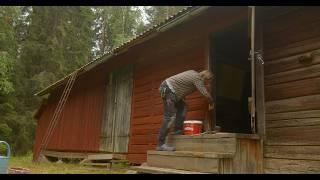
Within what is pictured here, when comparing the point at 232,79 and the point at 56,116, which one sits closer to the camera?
the point at 232,79

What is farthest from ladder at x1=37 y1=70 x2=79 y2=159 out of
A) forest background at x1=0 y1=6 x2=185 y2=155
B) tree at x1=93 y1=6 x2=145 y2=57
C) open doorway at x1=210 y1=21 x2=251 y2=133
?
tree at x1=93 y1=6 x2=145 y2=57

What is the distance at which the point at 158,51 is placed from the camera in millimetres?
9953

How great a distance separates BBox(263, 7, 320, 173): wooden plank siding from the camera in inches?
231

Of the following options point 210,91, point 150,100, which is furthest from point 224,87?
point 150,100

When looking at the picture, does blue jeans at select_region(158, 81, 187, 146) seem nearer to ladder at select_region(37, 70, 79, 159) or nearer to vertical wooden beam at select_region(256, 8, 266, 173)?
vertical wooden beam at select_region(256, 8, 266, 173)

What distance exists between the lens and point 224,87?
9.11 meters

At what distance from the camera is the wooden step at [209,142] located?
19.4ft

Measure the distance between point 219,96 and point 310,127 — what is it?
3.18 m

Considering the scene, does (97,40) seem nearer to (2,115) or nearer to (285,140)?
(2,115)

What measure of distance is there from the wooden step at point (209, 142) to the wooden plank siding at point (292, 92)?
475 millimetres

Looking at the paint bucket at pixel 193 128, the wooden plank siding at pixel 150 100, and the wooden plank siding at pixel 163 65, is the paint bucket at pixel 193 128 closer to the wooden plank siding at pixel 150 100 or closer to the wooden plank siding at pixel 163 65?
the wooden plank siding at pixel 163 65

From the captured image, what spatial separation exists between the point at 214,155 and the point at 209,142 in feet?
1.94

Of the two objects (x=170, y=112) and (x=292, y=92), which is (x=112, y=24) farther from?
(x=292, y=92)

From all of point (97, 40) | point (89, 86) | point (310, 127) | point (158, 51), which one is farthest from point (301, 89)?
point (97, 40)
